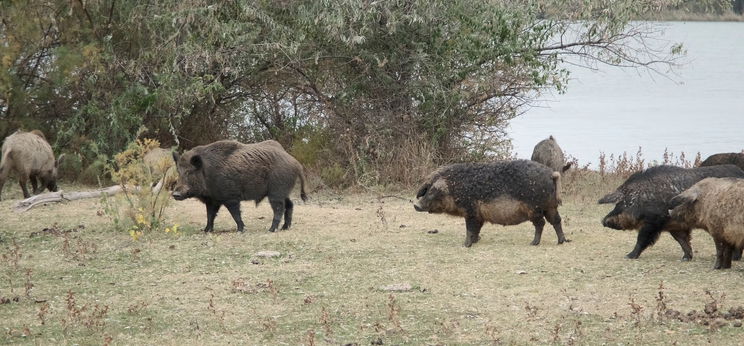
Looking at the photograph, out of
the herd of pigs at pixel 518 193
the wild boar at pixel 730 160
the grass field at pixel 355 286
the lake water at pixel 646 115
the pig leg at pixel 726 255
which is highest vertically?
the lake water at pixel 646 115

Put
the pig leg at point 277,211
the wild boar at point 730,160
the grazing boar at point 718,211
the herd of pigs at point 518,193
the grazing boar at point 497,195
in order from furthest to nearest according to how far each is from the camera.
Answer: the wild boar at point 730,160 < the pig leg at point 277,211 < the grazing boar at point 497,195 < the herd of pigs at point 518,193 < the grazing boar at point 718,211

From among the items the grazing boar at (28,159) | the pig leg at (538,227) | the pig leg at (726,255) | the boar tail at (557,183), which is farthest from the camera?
the grazing boar at (28,159)

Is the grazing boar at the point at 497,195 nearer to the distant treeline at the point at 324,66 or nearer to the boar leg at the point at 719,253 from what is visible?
the boar leg at the point at 719,253

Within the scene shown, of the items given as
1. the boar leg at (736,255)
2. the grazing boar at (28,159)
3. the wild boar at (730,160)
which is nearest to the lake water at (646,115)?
the wild boar at (730,160)

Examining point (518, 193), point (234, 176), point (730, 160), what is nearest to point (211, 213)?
point (234, 176)

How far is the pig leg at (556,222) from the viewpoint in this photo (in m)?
12.3

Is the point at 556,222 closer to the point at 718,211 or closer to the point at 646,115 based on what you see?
the point at 718,211

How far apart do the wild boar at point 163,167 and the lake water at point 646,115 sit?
9.50 meters

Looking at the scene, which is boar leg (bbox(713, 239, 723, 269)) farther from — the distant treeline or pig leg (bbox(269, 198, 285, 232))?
the distant treeline

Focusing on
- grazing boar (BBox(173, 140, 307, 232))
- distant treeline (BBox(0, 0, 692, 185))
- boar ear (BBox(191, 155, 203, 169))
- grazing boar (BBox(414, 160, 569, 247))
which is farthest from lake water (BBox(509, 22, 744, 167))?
boar ear (BBox(191, 155, 203, 169))

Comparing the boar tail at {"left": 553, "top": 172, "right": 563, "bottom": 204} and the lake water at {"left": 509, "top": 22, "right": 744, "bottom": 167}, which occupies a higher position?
the lake water at {"left": 509, "top": 22, "right": 744, "bottom": 167}

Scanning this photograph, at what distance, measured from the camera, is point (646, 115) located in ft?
122

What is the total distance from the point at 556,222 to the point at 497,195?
2.46ft

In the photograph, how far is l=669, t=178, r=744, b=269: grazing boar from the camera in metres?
10.4
